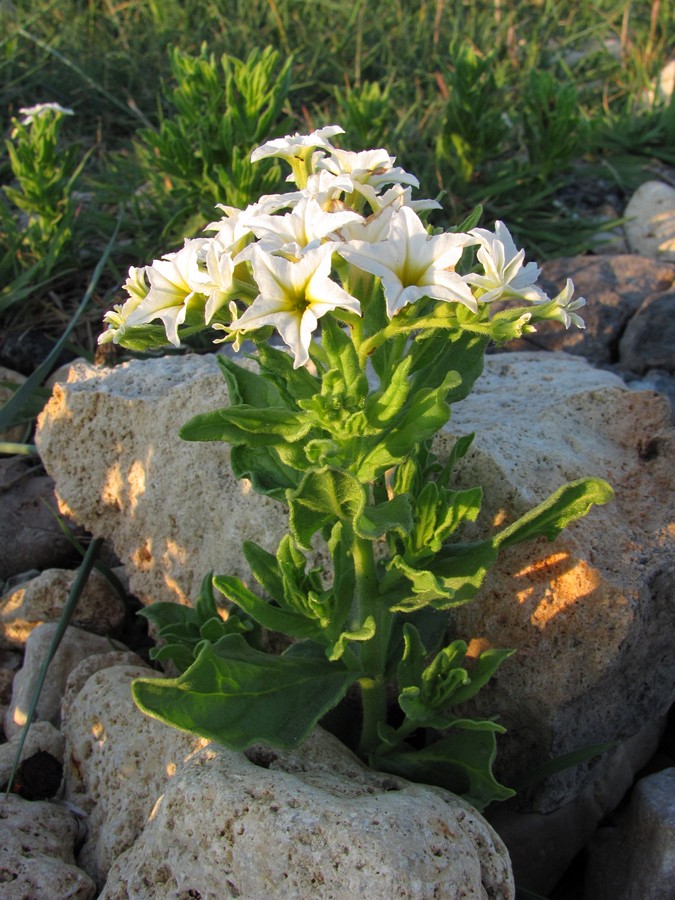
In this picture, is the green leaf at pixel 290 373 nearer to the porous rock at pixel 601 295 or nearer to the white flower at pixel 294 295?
the white flower at pixel 294 295

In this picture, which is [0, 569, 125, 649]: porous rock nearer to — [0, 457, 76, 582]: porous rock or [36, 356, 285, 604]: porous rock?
[36, 356, 285, 604]: porous rock

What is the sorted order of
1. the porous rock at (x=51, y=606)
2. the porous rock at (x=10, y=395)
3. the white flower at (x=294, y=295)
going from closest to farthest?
the white flower at (x=294, y=295)
the porous rock at (x=51, y=606)
the porous rock at (x=10, y=395)

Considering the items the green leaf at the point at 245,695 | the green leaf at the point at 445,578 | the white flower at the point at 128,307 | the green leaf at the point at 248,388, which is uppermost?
the white flower at the point at 128,307

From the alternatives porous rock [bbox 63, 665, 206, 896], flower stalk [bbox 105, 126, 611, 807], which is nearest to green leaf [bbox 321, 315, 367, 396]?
flower stalk [bbox 105, 126, 611, 807]

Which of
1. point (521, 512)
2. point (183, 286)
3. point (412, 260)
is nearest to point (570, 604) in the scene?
point (521, 512)

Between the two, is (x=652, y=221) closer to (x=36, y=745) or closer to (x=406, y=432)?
(x=406, y=432)

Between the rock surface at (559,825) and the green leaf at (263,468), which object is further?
the rock surface at (559,825)

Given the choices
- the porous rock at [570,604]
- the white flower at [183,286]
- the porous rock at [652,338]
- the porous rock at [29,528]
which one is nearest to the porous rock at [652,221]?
the porous rock at [652,338]
